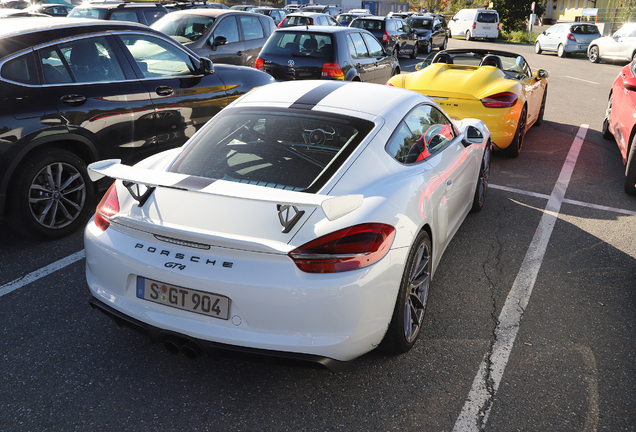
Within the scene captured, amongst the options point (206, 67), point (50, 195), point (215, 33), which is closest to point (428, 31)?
point (215, 33)

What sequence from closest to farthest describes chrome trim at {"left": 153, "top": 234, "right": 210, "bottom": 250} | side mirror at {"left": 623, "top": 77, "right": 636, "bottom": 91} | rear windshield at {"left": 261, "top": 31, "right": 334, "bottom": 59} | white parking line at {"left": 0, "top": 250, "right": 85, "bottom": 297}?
chrome trim at {"left": 153, "top": 234, "right": 210, "bottom": 250}
white parking line at {"left": 0, "top": 250, "right": 85, "bottom": 297}
side mirror at {"left": 623, "top": 77, "right": 636, "bottom": 91}
rear windshield at {"left": 261, "top": 31, "right": 334, "bottom": 59}

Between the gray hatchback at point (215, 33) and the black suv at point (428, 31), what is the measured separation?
15515 millimetres

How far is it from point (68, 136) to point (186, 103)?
4.85ft

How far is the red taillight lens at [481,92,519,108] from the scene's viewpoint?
6.83 m

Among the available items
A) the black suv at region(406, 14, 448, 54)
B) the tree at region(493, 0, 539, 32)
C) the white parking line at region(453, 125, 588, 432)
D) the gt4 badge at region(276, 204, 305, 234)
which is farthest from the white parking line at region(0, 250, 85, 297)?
the tree at region(493, 0, 539, 32)

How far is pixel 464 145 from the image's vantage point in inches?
168

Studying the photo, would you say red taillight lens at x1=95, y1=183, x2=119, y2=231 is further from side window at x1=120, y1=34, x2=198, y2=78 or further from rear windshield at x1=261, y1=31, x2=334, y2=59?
rear windshield at x1=261, y1=31, x2=334, y2=59

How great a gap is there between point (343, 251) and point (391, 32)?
64.1 feet

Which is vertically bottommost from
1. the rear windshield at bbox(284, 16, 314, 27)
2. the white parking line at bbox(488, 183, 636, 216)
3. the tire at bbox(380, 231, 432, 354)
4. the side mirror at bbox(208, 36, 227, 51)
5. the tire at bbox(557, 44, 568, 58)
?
the tire at bbox(557, 44, 568, 58)

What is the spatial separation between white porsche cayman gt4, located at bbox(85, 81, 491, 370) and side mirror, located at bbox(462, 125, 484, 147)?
114 centimetres

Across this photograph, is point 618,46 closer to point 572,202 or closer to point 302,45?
point 302,45

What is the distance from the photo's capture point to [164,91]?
17.7 feet

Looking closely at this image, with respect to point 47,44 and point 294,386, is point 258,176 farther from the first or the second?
point 47,44

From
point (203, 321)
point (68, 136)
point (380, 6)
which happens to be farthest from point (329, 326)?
point (380, 6)
